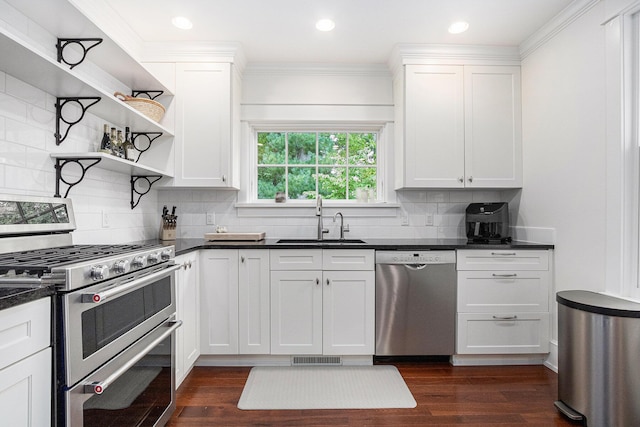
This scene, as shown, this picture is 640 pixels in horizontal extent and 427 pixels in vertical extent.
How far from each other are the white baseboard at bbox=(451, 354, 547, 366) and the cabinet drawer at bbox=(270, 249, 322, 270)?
130 cm

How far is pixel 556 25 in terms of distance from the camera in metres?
2.64

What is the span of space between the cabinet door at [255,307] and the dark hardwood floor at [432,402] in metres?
0.21

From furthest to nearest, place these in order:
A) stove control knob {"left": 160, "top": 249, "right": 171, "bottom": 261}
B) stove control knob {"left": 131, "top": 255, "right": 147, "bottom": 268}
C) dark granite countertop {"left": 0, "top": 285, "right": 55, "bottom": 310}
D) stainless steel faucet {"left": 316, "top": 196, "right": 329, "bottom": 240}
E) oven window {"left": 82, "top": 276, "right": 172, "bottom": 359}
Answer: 1. stainless steel faucet {"left": 316, "top": 196, "right": 329, "bottom": 240}
2. stove control knob {"left": 160, "top": 249, "right": 171, "bottom": 261}
3. stove control knob {"left": 131, "top": 255, "right": 147, "bottom": 268}
4. oven window {"left": 82, "top": 276, "right": 172, "bottom": 359}
5. dark granite countertop {"left": 0, "top": 285, "right": 55, "bottom": 310}

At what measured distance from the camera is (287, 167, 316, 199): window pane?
3539mm

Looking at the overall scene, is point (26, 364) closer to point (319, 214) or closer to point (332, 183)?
point (319, 214)

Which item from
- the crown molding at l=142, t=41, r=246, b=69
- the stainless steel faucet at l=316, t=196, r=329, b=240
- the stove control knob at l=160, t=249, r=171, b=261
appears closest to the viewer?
the stove control knob at l=160, t=249, r=171, b=261

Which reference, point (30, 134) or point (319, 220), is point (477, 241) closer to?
point (319, 220)

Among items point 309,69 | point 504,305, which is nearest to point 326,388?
point 504,305

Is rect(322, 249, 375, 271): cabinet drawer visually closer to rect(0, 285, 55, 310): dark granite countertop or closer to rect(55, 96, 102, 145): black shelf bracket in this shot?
rect(55, 96, 102, 145): black shelf bracket

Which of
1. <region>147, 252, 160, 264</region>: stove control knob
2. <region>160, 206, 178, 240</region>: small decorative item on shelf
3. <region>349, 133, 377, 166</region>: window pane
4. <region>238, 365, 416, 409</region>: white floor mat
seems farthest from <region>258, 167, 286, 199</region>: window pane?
<region>147, 252, 160, 264</region>: stove control knob

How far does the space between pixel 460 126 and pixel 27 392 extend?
3131mm

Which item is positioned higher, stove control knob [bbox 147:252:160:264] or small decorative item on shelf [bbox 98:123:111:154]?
small decorative item on shelf [bbox 98:123:111:154]

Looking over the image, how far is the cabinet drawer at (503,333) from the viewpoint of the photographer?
275 centimetres

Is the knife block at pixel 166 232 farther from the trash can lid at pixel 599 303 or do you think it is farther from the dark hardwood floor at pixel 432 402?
the trash can lid at pixel 599 303
